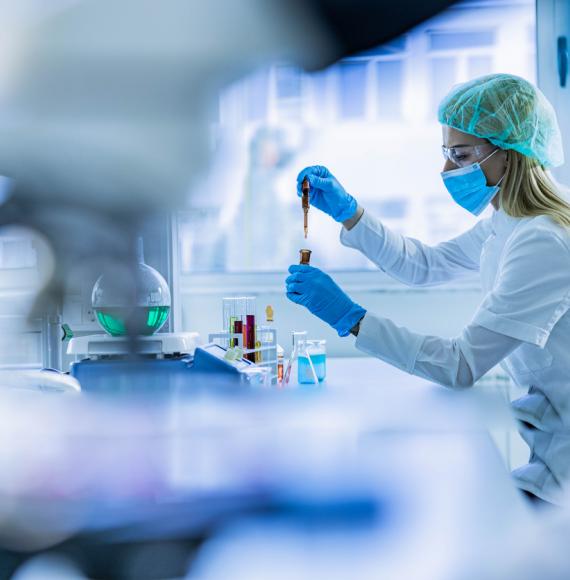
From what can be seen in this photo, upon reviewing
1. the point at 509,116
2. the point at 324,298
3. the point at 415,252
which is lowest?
the point at 324,298

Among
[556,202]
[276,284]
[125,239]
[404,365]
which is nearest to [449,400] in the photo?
[125,239]

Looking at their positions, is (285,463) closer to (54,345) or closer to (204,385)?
(204,385)

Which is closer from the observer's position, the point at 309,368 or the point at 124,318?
the point at 124,318

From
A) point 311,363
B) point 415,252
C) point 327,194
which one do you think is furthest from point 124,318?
point 415,252

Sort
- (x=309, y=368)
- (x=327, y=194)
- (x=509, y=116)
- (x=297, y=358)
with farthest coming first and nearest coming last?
(x=327, y=194)
(x=297, y=358)
(x=309, y=368)
(x=509, y=116)

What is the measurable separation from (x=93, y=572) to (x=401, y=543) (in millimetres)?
215

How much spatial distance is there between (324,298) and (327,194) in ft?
1.32

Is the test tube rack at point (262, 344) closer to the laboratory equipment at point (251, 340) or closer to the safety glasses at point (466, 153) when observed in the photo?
the laboratory equipment at point (251, 340)

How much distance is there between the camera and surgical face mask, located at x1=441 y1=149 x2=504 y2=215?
128 cm

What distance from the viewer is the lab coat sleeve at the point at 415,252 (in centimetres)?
162

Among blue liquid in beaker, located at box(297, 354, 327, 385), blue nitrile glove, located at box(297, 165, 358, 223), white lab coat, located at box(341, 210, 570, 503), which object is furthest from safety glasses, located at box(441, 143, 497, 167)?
blue liquid in beaker, located at box(297, 354, 327, 385)

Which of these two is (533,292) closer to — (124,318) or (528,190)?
(528,190)

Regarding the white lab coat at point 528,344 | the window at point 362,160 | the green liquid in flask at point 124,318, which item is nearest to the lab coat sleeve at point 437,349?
the white lab coat at point 528,344

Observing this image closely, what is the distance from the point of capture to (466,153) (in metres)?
1.28
